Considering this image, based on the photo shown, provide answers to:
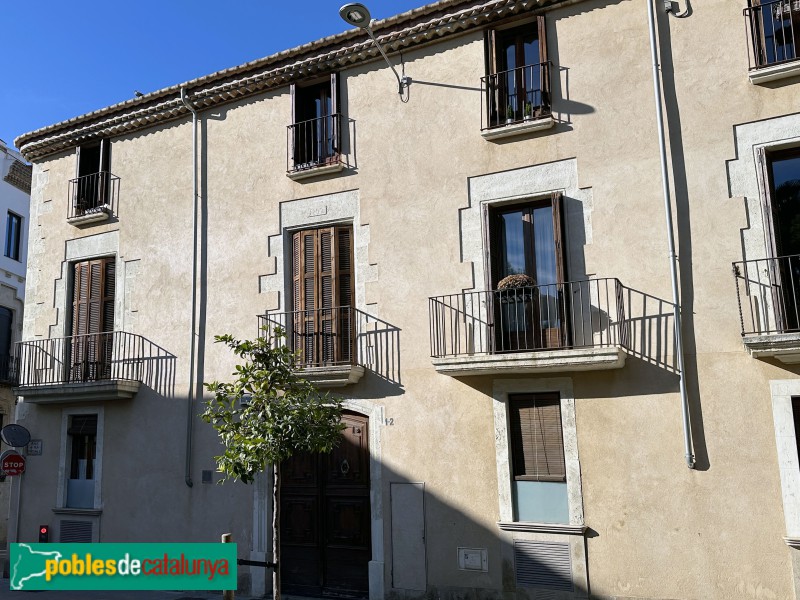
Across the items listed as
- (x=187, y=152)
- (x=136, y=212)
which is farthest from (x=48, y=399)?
(x=187, y=152)

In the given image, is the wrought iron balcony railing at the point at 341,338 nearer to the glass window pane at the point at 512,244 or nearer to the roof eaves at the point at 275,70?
the glass window pane at the point at 512,244

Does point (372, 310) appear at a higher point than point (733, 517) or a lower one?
higher

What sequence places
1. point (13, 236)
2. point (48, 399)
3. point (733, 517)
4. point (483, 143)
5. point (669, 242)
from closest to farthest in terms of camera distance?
1. point (733, 517)
2. point (669, 242)
3. point (483, 143)
4. point (48, 399)
5. point (13, 236)

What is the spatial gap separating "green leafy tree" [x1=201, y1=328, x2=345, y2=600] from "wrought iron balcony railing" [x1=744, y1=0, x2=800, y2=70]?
23.4 ft

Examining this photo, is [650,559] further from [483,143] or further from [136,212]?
[136,212]

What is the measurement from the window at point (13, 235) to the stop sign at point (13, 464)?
11.4 m

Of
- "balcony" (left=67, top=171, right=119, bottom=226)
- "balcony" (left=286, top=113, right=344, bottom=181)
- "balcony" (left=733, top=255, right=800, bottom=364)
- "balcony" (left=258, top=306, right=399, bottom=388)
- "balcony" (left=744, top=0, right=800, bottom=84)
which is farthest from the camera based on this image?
"balcony" (left=67, top=171, right=119, bottom=226)

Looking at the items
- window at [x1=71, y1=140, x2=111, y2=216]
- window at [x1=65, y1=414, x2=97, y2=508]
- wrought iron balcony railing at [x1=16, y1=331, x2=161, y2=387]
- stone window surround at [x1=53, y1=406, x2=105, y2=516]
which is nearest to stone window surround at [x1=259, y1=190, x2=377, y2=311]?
wrought iron balcony railing at [x1=16, y1=331, x2=161, y2=387]

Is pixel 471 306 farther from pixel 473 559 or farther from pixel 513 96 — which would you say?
pixel 473 559

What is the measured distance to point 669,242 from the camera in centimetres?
1008

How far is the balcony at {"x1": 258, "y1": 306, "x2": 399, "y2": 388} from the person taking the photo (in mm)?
11758

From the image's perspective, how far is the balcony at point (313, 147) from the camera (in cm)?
1278

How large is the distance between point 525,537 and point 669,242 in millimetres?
4379

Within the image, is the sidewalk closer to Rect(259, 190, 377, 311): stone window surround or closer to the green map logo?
the green map logo
